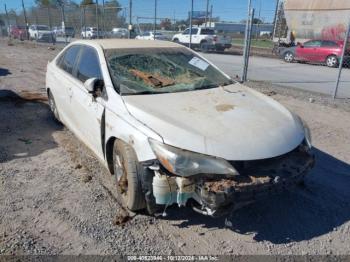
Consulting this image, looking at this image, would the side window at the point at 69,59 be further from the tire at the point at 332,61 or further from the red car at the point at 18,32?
the red car at the point at 18,32

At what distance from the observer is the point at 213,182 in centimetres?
259

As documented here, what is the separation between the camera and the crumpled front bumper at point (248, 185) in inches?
99.9

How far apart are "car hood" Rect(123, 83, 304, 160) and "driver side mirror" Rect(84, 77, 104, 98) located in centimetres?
43

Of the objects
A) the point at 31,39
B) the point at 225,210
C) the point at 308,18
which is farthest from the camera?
the point at 31,39

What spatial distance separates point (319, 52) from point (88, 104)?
1675 centimetres

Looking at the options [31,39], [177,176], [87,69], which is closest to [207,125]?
[177,176]

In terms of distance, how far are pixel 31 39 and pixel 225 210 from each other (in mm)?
33115

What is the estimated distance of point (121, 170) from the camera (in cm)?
323

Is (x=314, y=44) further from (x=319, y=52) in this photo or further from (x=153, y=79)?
(x=153, y=79)

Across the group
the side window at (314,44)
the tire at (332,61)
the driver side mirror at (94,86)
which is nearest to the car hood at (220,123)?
the driver side mirror at (94,86)

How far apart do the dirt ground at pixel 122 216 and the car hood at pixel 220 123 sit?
69cm

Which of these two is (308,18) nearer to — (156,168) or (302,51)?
(302,51)

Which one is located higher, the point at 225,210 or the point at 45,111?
the point at 225,210

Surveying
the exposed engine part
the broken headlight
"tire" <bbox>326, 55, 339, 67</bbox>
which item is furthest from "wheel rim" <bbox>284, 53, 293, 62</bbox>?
the exposed engine part
